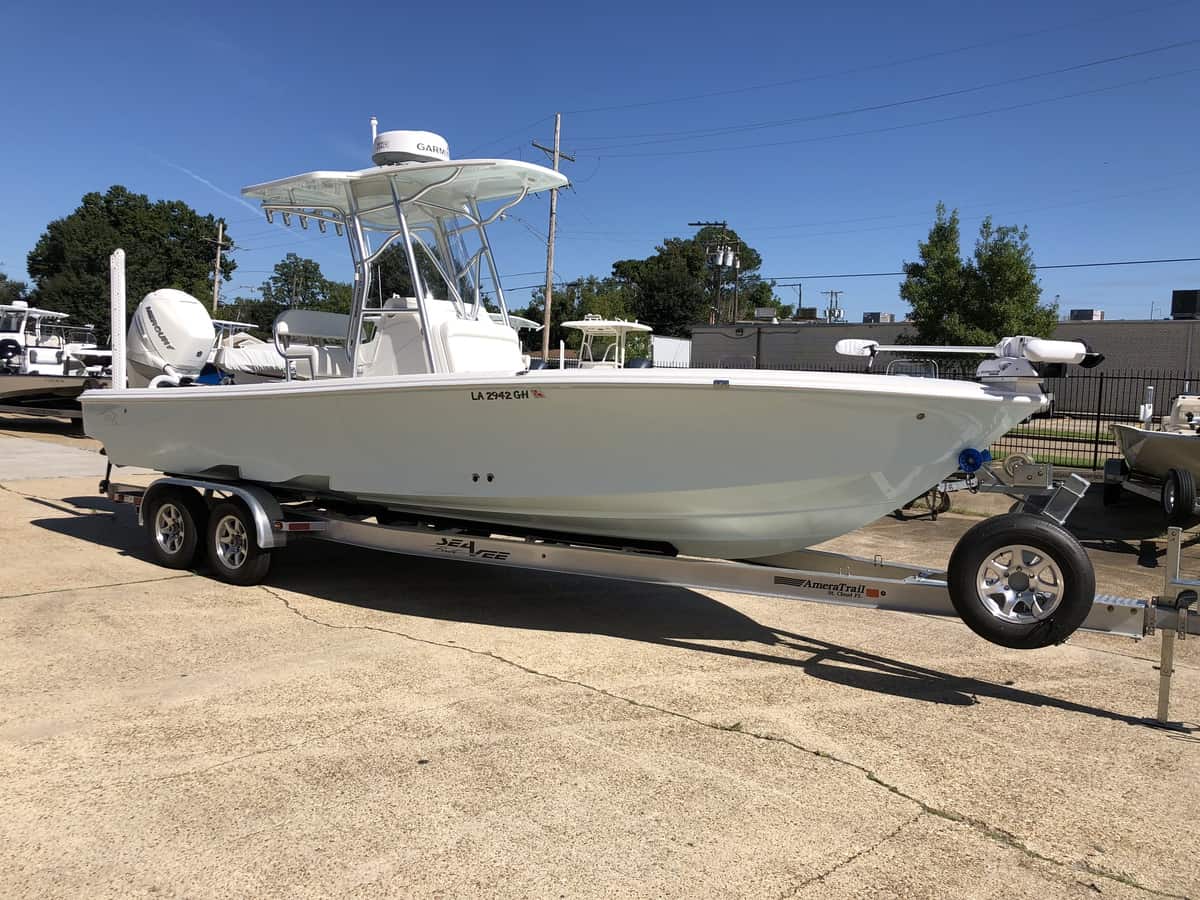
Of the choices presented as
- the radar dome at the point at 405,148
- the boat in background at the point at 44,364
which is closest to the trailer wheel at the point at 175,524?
the radar dome at the point at 405,148

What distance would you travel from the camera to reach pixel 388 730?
375 cm

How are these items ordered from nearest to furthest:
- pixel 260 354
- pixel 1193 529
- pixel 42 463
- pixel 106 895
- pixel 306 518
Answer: pixel 106 895 → pixel 306 518 → pixel 260 354 → pixel 1193 529 → pixel 42 463

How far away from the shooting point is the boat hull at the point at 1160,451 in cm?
873

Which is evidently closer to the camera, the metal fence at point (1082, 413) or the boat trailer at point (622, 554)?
the boat trailer at point (622, 554)

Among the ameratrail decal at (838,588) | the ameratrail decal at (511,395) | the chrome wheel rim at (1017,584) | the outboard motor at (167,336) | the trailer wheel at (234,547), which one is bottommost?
the trailer wheel at (234,547)

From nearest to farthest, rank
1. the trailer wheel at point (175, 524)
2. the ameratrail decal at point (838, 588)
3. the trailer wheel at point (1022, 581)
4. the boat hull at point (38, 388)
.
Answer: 1. the trailer wheel at point (1022, 581)
2. the ameratrail decal at point (838, 588)
3. the trailer wheel at point (175, 524)
4. the boat hull at point (38, 388)

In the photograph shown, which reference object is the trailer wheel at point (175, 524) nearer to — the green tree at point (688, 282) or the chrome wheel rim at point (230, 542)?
the chrome wheel rim at point (230, 542)

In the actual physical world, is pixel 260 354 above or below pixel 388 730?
above

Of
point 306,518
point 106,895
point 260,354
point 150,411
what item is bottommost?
point 106,895

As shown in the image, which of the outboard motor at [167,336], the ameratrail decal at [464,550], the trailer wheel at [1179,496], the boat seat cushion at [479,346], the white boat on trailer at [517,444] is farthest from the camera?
the outboard motor at [167,336]

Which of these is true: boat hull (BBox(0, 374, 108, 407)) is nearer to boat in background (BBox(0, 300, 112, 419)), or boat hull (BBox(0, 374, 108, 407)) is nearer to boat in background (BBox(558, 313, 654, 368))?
boat in background (BBox(0, 300, 112, 419))

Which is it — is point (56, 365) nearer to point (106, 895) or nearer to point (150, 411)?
point (150, 411)

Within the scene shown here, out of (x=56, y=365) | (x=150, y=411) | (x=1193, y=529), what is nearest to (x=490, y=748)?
(x=150, y=411)

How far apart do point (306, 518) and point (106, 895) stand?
3.63 meters
